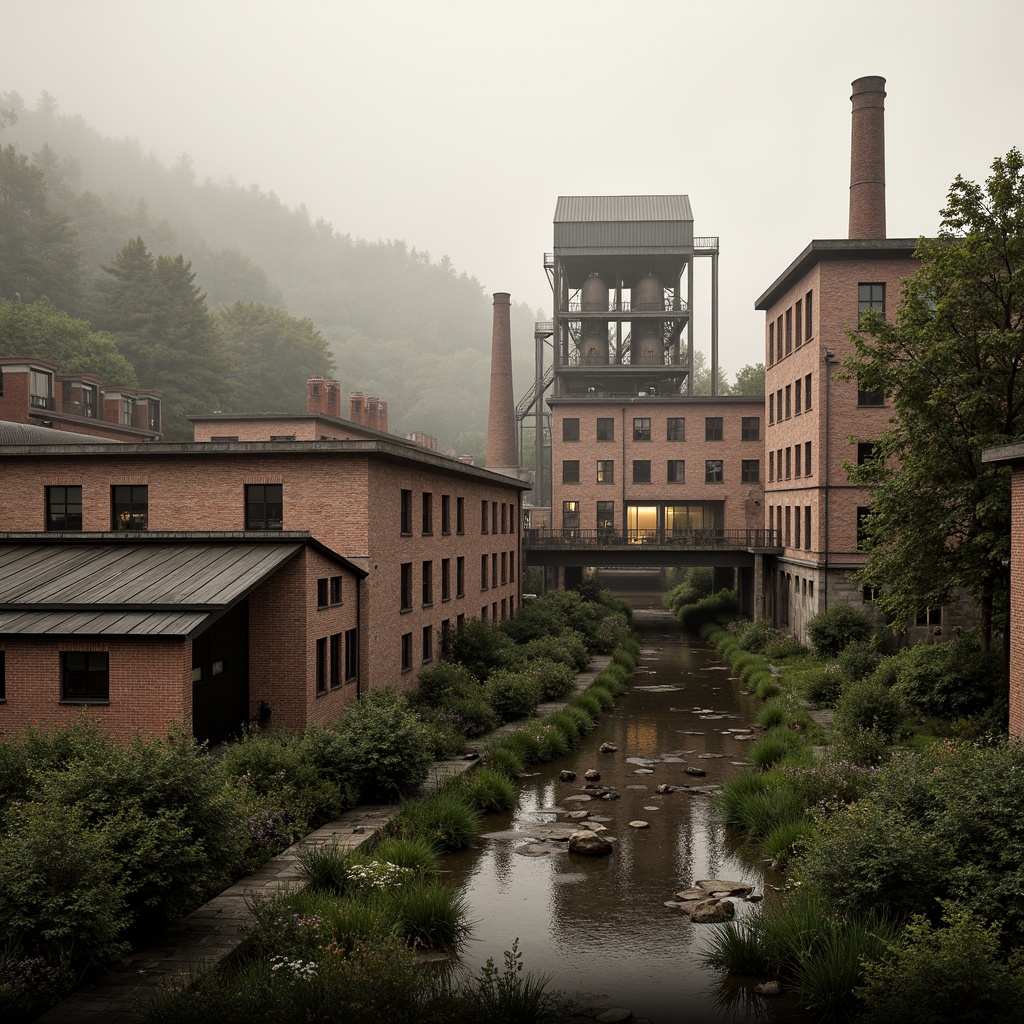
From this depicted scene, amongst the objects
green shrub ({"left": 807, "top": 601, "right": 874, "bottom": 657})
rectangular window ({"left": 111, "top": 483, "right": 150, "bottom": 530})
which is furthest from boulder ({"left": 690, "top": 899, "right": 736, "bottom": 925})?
green shrub ({"left": 807, "top": 601, "right": 874, "bottom": 657})

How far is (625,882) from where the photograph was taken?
1633 cm

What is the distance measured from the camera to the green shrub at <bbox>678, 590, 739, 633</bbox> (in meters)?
56.6

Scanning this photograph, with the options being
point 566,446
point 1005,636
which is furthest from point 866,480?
point 566,446

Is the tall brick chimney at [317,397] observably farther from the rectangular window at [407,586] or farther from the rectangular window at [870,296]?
the rectangular window at [870,296]

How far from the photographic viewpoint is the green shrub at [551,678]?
32469 millimetres

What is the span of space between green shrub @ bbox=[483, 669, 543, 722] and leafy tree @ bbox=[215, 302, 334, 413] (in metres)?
73.9

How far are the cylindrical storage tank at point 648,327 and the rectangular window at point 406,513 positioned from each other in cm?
4402

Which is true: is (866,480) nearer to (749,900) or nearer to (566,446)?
(749,900)

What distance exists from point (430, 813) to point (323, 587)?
7.05m

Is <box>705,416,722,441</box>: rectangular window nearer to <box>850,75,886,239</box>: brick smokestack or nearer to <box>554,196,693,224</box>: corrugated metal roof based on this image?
<box>554,196,693,224</box>: corrugated metal roof

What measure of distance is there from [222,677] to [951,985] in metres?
15.9

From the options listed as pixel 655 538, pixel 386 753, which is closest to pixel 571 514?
pixel 655 538

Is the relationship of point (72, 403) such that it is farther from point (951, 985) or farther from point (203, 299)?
point (951, 985)

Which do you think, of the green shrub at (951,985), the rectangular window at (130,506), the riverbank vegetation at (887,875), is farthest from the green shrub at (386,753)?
the green shrub at (951,985)
